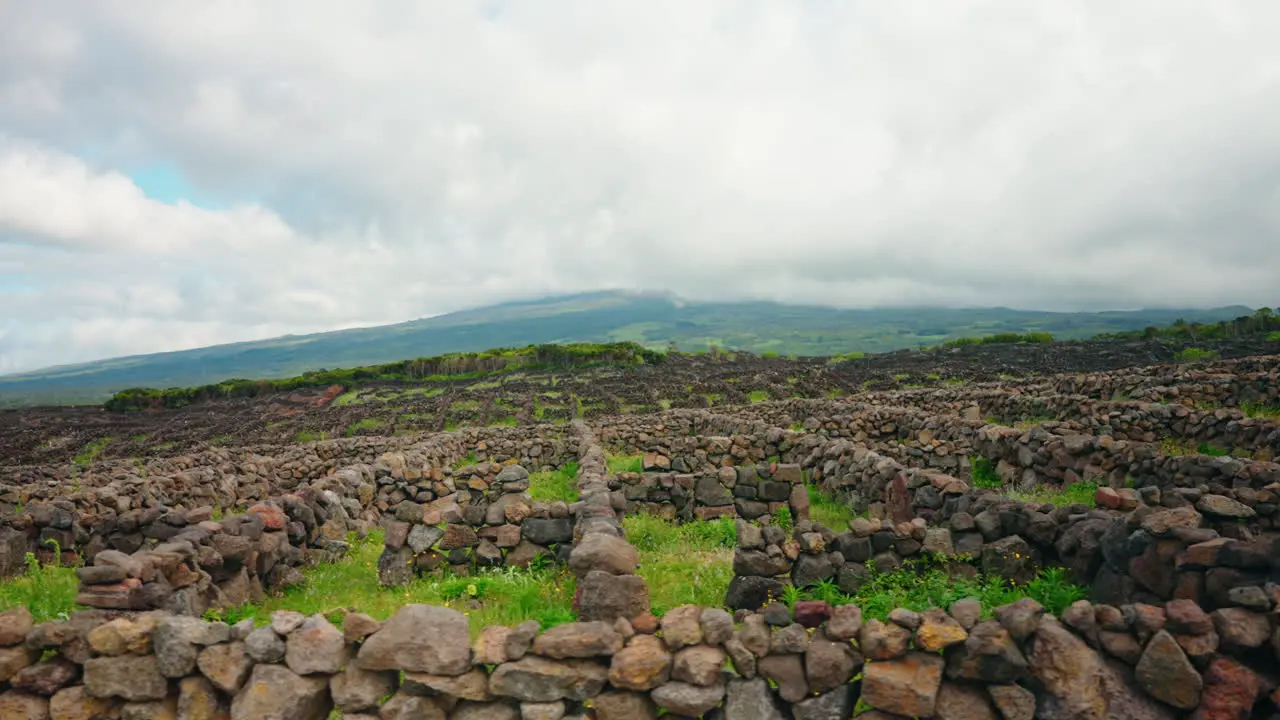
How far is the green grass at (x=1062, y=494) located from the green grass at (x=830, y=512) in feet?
10.9

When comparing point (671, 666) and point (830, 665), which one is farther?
point (671, 666)

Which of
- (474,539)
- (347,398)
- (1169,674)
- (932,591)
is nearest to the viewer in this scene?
(1169,674)

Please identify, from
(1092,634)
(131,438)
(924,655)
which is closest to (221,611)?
(924,655)

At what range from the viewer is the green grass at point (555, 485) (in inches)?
703

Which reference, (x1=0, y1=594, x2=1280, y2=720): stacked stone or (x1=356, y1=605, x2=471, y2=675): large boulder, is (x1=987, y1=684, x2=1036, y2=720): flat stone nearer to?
(x1=0, y1=594, x2=1280, y2=720): stacked stone

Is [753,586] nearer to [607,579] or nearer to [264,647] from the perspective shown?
[607,579]

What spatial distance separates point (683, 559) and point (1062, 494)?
27.9 feet

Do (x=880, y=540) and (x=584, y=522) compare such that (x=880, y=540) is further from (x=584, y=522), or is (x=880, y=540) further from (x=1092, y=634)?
(x=584, y=522)

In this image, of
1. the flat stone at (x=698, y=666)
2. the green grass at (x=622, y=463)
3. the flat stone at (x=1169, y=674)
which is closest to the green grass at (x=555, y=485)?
the green grass at (x=622, y=463)

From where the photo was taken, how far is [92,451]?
47.4m

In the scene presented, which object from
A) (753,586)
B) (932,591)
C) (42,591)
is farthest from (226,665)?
(932,591)

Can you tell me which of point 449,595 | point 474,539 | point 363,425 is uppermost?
point 474,539

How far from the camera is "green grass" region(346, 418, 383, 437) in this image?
48000 mm

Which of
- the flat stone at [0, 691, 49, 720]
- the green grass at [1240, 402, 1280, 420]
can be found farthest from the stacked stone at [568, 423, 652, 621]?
the green grass at [1240, 402, 1280, 420]
